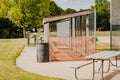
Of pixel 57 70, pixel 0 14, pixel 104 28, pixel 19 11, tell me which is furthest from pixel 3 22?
pixel 104 28

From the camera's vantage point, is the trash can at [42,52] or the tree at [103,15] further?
the tree at [103,15]

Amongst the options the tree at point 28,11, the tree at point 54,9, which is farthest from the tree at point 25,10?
the tree at point 54,9

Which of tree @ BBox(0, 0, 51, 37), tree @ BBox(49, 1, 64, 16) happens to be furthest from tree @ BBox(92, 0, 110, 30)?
tree @ BBox(0, 0, 51, 37)

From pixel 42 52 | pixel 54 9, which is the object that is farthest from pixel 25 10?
pixel 54 9

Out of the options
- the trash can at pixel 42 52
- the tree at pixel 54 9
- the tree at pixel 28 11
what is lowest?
the trash can at pixel 42 52

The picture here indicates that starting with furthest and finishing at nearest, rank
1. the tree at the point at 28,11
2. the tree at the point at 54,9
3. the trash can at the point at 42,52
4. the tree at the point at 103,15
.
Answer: the tree at the point at 103,15, the tree at the point at 54,9, the tree at the point at 28,11, the trash can at the point at 42,52

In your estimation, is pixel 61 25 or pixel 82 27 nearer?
pixel 82 27

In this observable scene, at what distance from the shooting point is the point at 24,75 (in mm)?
14500

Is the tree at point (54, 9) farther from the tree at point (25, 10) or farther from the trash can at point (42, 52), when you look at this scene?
the trash can at point (42, 52)

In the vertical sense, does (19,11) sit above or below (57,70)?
above

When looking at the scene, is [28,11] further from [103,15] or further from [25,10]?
[103,15]

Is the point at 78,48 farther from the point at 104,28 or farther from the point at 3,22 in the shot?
the point at 104,28

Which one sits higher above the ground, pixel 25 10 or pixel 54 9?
pixel 54 9

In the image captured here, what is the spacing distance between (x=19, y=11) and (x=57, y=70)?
128 feet
